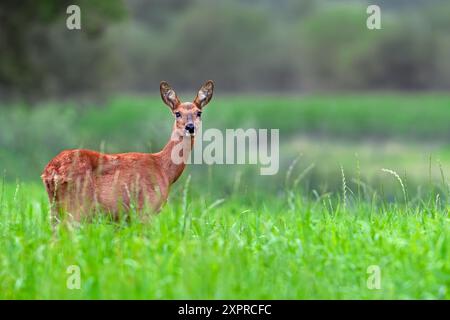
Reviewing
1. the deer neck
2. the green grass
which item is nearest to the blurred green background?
the deer neck

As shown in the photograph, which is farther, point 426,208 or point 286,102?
point 286,102

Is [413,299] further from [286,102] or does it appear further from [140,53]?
[140,53]

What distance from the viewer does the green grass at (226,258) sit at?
263 inches

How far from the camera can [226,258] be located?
22.9 ft

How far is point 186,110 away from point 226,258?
7.31ft

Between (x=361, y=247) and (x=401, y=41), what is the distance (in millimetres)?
47036

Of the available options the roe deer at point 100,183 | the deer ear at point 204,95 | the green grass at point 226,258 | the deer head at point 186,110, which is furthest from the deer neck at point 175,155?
the green grass at point 226,258

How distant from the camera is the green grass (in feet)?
22.0

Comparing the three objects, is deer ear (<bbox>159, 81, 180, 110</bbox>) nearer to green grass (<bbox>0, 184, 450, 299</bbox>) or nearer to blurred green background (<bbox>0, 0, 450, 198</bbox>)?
blurred green background (<bbox>0, 0, 450, 198</bbox>)

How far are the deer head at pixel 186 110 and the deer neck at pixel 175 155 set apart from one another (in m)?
0.08

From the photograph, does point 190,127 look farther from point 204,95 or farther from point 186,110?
point 204,95

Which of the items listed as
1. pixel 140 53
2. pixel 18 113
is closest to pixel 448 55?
pixel 140 53

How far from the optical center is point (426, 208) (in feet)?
27.3

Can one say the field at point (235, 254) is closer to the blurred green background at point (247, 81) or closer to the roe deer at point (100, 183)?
the roe deer at point (100, 183)
